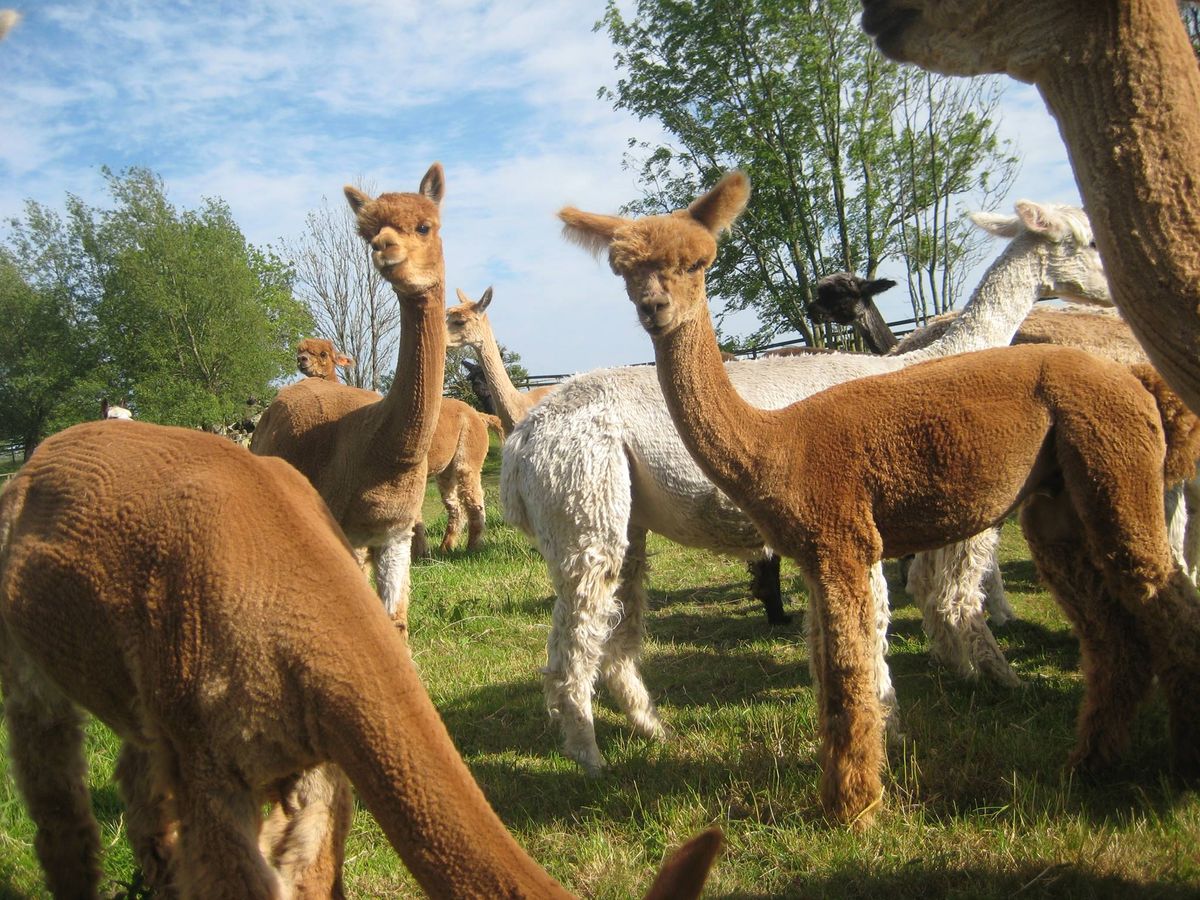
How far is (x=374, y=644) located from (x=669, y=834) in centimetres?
192

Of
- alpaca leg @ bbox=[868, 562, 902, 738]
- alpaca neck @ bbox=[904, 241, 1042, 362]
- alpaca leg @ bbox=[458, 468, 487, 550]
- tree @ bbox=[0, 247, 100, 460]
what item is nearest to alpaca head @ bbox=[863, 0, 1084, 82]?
alpaca leg @ bbox=[868, 562, 902, 738]

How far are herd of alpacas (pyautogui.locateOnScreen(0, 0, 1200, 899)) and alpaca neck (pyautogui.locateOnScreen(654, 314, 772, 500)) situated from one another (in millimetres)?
13

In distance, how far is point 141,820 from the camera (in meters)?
2.58

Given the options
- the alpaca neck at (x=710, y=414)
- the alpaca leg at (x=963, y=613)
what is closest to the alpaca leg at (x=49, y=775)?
the alpaca neck at (x=710, y=414)

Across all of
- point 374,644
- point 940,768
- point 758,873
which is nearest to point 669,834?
point 758,873

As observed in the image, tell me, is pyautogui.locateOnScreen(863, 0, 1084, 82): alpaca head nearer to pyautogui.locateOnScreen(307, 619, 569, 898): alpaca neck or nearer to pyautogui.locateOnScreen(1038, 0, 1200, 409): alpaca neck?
pyautogui.locateOnScreen(1038, 0, 1200, 409): alpaca neck

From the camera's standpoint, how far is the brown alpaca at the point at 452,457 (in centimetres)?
1194

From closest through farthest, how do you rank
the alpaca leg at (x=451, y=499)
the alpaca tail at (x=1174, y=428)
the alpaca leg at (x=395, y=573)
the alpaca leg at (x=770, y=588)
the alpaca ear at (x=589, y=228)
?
the alpaca tail at (x=1174, y=428) < the alpaca ear at (x=589, y=228) < the alpaca leg at (x=395, y=573) < the alpaca leg at (x=770, y=588) < the alpaca leg at (x=451, y=499)

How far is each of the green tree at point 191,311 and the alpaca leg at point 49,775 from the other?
3607 cm

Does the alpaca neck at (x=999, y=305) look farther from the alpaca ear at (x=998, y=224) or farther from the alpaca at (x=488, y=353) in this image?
the alpaca at (x=488, y=353)

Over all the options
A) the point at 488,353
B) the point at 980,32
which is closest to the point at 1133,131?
the point at 980,32

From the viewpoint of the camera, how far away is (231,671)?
212cm

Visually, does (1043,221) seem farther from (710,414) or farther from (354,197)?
(354,197)

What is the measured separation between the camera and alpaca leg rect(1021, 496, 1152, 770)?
11.1 feet
